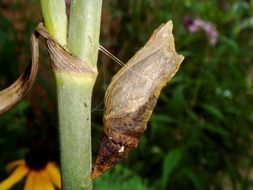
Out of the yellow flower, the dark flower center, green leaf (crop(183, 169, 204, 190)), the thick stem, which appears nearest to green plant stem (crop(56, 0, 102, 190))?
the thick stem

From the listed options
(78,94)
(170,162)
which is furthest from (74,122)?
(170,162)

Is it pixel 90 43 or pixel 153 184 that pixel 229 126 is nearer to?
pixel 153 184

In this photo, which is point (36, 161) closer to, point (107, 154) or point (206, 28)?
point (107, 154)

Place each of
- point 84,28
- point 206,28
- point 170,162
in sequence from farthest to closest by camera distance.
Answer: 1. point 206,28
2. point 170,162
3. point 84,28

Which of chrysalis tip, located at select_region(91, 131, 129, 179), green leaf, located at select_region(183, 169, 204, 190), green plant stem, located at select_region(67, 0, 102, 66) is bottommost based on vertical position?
green leaf, located at select_region(183, 169, 204, 190)

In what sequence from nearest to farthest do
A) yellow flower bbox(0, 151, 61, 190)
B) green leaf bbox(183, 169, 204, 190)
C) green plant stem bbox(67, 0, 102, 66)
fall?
green plant stem bbox(67, 0, 102, 66)
yellow flower bbox(0, 151, 61, 190)
green leaf bbox(183, 169, 204, 190)

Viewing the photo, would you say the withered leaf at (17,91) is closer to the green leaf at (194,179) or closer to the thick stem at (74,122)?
the thick stem at (74,122)

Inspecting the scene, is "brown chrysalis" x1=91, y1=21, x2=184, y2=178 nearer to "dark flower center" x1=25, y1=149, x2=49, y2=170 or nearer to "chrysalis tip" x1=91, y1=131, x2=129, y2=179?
"chrysalis tip" x1=91, y1=131, x2=129, y2=179

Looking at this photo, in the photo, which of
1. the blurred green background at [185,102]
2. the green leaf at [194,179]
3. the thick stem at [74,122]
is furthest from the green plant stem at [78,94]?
the green leaf at [194,179]
